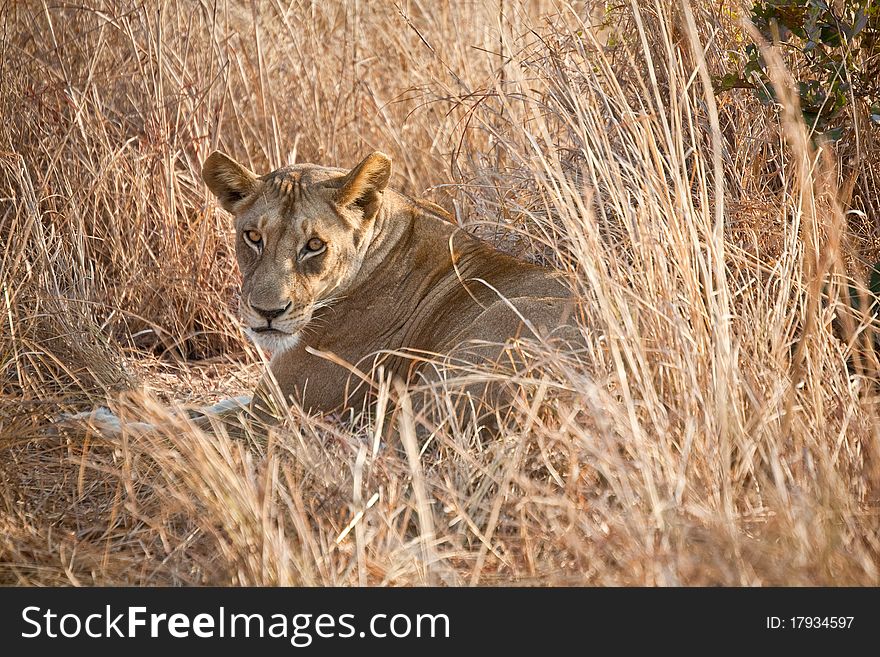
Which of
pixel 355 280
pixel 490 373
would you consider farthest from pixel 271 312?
pixel 490 373

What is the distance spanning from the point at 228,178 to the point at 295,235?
419 mm

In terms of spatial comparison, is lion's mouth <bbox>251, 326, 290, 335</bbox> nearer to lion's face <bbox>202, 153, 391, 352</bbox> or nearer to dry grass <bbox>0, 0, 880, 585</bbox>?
lion's face <bbox>202, 153, 391, 352</bbox>

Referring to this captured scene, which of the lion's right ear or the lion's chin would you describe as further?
the lion's right ear

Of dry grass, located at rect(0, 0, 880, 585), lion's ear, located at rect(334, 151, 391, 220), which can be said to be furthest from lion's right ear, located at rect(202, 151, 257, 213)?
dry grass, located at rect(0, 0, 880, 585)

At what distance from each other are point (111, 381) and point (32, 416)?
20.8 inches

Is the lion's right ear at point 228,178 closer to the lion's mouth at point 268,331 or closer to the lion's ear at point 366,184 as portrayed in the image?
the lion's ear at point 366,184

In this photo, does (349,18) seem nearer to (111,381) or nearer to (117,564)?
(111,381)

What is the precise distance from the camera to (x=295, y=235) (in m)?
4.04

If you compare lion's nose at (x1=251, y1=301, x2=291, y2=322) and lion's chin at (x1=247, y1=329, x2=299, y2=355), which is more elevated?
lion's nose at (x1=251, y1=301, x2=291, y2=322)

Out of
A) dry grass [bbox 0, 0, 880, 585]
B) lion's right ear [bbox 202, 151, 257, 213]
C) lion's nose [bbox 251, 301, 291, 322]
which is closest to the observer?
dry grass [bbox 0, 0, 880, 585]

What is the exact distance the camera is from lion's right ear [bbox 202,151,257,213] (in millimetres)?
4179

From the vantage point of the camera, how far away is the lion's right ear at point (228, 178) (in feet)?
13.7

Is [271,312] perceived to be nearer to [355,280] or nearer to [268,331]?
[268,331]
